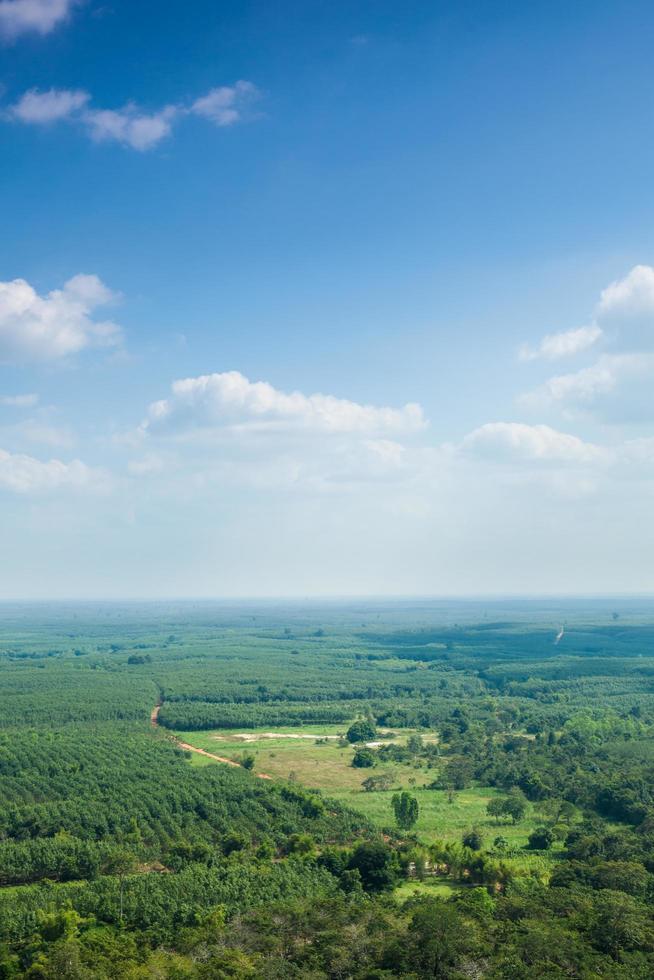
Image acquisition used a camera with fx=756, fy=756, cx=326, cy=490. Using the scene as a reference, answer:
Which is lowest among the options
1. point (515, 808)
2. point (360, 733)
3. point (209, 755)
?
point (360, 733)

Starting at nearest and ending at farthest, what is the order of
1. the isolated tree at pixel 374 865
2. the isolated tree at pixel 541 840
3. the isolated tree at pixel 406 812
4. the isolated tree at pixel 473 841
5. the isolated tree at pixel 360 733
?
1. the isolated tree at pixel 374 865
2. the isolated tree at pixel 473 841
3. the isolated tree at pixel 541 840
4. the isolated tree at pixel 406 812
5. the isolated tree at pixel 360 733

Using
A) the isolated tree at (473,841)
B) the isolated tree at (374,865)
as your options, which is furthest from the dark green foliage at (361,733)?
the isolated tree at (374,865)

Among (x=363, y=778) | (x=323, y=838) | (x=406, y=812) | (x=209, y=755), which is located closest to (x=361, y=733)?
(x=363, y=778)

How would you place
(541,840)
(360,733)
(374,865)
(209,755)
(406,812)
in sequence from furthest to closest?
1. (360,733)
2. (209,755)
3. (406,812)
4. (541,840)
5. (374,865)

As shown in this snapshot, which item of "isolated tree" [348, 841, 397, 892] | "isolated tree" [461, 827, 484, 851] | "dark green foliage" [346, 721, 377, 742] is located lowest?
"dark green foliage" [346, 721, 377, 742]

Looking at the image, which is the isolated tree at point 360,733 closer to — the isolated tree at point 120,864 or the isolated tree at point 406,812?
the isolated tree at point 406,812

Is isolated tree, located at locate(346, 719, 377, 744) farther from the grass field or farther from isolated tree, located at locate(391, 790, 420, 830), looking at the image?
isolated tree, located at locate(391, 790, 420, 830)

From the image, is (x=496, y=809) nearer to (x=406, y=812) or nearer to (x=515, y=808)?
(x=515, y=808)

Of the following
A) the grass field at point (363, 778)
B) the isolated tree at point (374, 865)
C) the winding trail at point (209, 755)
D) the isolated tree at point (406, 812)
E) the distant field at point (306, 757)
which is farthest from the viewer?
the winding trail at point (209, 755)

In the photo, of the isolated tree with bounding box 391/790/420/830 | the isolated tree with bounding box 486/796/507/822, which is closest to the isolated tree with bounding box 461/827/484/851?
the isolated tree with bounding box 391/790/420/830
